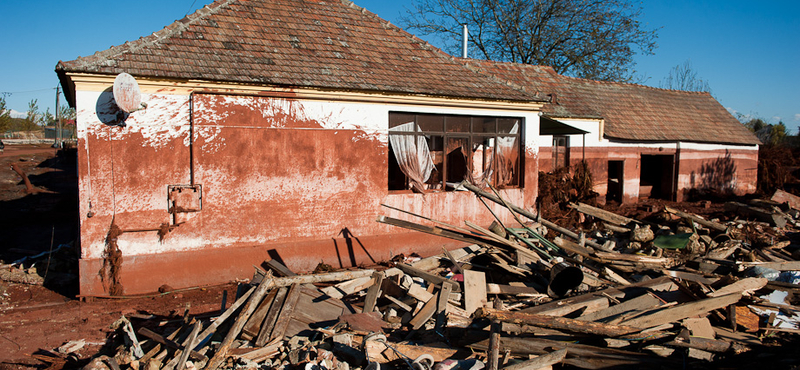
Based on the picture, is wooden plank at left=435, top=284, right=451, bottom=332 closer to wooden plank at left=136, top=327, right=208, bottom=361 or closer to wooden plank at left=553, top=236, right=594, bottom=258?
wooden plank at left=136, top=327, right=208, bottom=361

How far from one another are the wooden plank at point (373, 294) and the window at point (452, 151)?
12.0 feet

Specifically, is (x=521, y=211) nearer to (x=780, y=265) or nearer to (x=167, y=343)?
(x=780, y=265)

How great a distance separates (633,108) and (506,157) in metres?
10.1

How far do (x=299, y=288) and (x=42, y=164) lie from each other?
72.7 feet

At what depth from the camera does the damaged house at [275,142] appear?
7.65 m

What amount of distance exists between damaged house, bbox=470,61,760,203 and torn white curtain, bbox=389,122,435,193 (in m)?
4.94

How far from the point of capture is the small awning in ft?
40.4

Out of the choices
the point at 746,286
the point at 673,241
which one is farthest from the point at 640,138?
the point at 746,286

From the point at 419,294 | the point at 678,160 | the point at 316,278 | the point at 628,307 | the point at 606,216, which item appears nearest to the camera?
the point at 628,307

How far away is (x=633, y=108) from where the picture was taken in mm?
18266

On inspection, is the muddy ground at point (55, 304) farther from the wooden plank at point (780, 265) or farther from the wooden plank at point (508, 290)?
the wooden plank at point (780, 265)

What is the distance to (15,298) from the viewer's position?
7.78 m

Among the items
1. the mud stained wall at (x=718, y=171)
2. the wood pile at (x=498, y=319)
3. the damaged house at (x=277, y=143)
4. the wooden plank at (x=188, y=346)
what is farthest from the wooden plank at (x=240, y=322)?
the mud stained wall at (x=718, y=171)

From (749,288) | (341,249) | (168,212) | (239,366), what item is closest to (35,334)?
(168,212)
